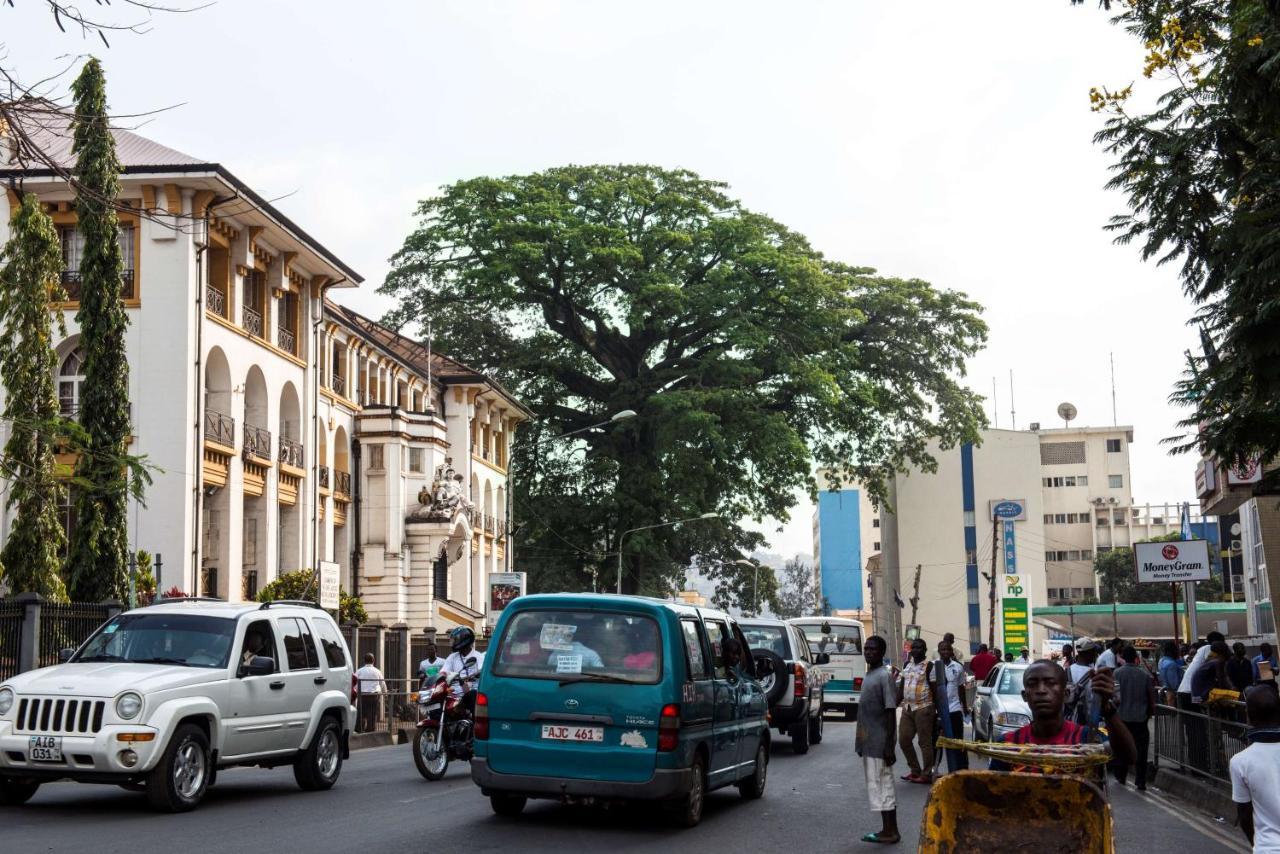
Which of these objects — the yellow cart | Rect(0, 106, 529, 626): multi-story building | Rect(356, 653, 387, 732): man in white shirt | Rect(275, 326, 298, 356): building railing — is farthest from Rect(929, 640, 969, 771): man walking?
Rect(275, 326, 298, 356): building railing

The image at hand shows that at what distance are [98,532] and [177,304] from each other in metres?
8.89

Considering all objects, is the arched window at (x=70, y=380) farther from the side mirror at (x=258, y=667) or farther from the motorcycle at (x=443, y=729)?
the side mirror at (x=258, y=667)

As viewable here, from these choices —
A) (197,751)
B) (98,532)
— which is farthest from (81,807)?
(98,532)

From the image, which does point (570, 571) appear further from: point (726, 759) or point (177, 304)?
point (726, 759)

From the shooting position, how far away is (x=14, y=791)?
573 inches

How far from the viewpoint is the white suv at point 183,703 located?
1359 centimetres

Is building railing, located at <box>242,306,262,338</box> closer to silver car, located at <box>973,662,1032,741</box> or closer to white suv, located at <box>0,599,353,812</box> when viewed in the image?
silver car, located at <box>973,662,1032,741</box>

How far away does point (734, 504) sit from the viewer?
55750mm

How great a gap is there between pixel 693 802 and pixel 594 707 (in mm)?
1323

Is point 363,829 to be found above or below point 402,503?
below

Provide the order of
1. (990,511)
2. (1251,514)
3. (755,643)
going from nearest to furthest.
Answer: (755,643) → (1251,514) → (990,511)

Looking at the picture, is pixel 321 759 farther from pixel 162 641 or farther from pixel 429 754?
pixel 162 641

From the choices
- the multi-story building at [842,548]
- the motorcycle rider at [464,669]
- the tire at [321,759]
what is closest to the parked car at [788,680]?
the motorcycle rider at [464,669]

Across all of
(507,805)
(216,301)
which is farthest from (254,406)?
(507,805)
